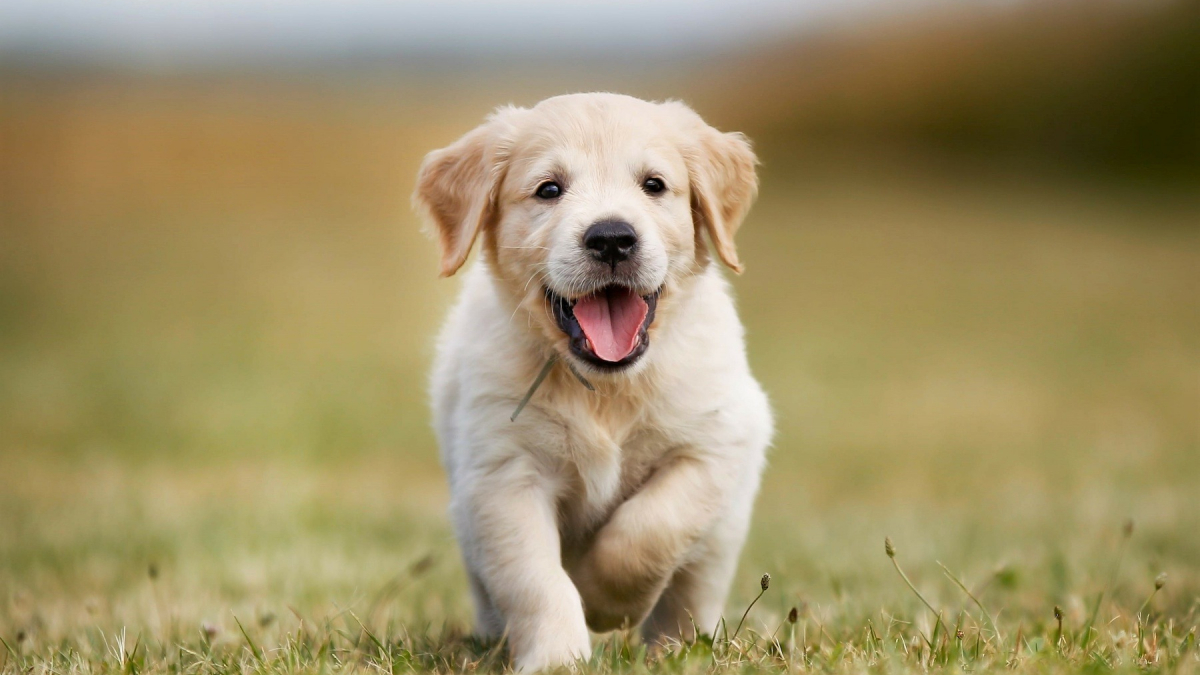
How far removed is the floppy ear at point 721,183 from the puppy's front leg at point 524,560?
90 centimetres

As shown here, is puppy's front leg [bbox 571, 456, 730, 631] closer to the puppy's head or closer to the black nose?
the puppy's head

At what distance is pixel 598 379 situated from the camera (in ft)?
10.5

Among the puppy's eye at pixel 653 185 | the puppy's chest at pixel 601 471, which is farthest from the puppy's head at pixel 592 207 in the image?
the puppy's chest at pixel 601 471

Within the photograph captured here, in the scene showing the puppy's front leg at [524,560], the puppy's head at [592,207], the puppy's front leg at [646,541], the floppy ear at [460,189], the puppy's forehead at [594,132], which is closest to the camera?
the puppy's front leg at [524,560]

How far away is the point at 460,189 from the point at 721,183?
0.79m

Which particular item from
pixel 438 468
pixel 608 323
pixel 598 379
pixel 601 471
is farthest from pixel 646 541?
pixel 438 468

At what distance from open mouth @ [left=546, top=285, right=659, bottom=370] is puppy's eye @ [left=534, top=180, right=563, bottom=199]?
296 millimetres

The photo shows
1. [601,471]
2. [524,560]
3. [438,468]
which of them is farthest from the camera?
[438,468]

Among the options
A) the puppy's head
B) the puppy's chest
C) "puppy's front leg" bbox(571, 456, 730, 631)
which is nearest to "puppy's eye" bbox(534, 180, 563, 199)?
the puppy's head

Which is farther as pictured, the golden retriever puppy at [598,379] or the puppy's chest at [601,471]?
the puppy's chest at [601,471]

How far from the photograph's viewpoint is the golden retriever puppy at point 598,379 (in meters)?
3.06

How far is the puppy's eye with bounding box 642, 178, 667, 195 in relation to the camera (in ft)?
11.0

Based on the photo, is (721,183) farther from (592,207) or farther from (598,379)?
(598,379)

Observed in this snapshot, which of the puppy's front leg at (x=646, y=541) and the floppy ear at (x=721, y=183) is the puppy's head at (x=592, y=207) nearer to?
the floppy ear at (x=721, y=183)
